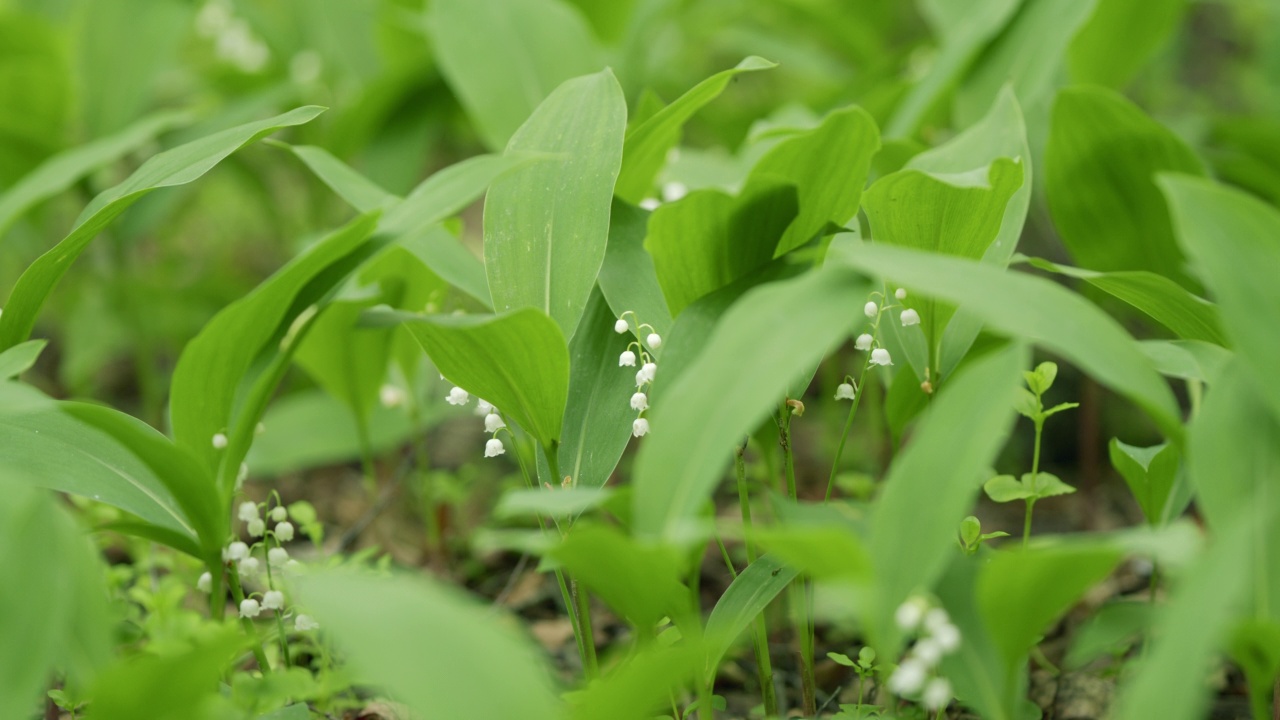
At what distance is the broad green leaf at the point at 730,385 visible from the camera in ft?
2.36

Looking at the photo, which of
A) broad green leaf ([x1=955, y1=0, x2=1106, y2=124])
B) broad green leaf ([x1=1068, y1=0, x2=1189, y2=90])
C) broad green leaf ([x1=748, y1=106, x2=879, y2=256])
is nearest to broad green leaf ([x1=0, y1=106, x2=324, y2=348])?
broad green leaf ([x1=748, y1=106, x2=879, y2=256])

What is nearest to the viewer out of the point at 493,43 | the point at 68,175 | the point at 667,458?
the point at 667,458

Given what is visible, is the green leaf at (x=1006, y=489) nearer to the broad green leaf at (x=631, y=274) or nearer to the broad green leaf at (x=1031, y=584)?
the broad green leaf at (x=1031, y=584)

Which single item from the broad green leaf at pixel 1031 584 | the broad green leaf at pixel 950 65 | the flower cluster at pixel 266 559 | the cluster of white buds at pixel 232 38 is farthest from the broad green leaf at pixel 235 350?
the cluster of white buds at pixel 232 38

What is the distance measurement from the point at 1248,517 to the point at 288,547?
1851 millimetres

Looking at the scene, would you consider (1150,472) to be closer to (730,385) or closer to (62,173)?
(730,385)

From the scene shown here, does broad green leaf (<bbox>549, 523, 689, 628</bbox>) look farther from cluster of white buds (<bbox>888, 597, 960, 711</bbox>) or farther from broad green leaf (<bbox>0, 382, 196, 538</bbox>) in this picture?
broad green leaf (<bbox>0, 382, 196, 538</bbox>)

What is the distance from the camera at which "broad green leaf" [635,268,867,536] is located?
28.4 inches

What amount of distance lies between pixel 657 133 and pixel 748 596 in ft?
1.97

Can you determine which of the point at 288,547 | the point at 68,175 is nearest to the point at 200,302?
the point at 288,547

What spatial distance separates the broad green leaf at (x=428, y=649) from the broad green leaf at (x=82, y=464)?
521 mm

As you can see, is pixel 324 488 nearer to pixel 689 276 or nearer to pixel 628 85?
pixel 628 85

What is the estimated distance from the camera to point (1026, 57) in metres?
1.71

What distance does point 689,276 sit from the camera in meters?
1.04
